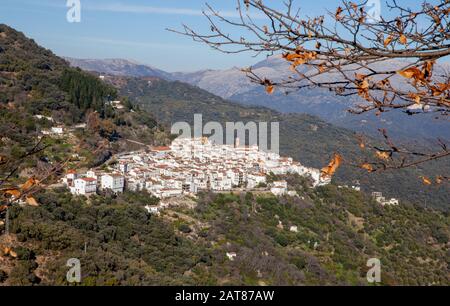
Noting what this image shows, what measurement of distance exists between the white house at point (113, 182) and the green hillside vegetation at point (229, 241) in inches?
33.8

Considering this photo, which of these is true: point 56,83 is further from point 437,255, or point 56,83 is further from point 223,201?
point 437,255

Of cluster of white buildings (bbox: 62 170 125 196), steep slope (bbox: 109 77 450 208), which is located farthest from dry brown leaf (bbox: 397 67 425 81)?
steep slope (bbox: 109 77 450 208)

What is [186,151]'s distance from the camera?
33.5 m

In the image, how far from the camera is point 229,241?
18453 mm

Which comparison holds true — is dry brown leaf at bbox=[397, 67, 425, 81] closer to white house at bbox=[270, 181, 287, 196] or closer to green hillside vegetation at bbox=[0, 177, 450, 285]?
green hillside vegetation at bbox=[0, 177, 450, 285]

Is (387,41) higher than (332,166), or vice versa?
(387,41)

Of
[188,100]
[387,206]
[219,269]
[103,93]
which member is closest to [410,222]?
[387,206]

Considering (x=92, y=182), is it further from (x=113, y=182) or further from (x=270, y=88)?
(x=270, y=88)


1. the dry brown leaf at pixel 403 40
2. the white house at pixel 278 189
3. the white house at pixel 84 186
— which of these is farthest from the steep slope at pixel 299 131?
the dry brown leaf at pixel 403 40

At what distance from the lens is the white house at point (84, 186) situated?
19.1 meters

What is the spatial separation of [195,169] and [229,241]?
10.0 meters

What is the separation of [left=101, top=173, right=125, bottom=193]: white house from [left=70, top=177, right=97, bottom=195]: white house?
0.88 meters

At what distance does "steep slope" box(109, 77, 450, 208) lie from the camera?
48438 mm

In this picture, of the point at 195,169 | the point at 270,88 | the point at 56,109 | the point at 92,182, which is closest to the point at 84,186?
the point at 92,182
